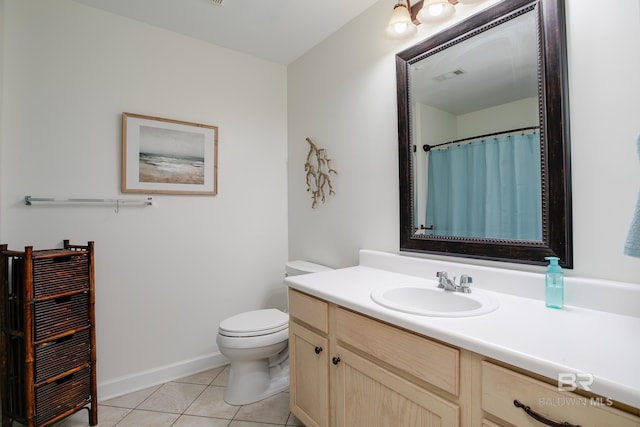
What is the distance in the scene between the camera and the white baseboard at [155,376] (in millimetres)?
1886

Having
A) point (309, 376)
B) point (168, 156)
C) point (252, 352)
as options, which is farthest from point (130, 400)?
point (168, 156)

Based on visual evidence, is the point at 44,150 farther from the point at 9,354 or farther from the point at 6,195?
the point at 9,354

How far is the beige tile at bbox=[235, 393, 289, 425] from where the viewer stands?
1676 mm

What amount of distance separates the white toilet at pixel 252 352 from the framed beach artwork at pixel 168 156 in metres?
1.01

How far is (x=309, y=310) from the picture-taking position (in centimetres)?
141

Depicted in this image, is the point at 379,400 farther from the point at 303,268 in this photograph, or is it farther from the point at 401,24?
the point at 401,24

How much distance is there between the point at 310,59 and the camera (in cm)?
238

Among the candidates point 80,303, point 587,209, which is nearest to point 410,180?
point 587,209

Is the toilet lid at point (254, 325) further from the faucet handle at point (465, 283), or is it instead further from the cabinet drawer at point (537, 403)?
the cabinet drawer at point (537, 403)

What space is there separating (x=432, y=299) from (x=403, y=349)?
38 centimetres

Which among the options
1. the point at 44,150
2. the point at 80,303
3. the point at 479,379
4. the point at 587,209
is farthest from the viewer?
the point at 44,150

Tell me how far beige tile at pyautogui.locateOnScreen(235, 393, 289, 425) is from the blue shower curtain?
134 cm

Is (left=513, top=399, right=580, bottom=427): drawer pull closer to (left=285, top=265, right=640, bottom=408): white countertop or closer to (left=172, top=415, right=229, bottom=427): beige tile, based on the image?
(left=285, top=265, right=640, bottom=408): white countertop

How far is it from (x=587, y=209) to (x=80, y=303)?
232cm
